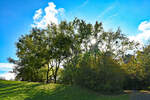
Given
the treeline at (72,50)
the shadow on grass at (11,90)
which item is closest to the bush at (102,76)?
the treeline at (72,50)

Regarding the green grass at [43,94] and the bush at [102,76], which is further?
the bush at [102,76]

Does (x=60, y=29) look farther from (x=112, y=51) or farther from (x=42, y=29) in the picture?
(x=112, y=51)

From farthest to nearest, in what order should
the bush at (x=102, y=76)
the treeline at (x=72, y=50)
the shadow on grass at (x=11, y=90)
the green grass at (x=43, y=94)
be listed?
the treeline at (x=72, y=50) → the bush at (x=102, y=76) → the shadow on grass at (x=11, y=90) → the green grass at (x=43, y=94)

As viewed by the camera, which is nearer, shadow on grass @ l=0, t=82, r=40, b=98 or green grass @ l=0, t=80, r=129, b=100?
green grass @ l=0, t=80, r=129, b=100

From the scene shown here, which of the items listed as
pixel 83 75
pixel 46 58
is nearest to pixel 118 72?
pixel 83 75

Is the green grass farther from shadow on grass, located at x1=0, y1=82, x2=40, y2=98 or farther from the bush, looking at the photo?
the bush

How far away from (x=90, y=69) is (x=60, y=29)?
50.5 feet

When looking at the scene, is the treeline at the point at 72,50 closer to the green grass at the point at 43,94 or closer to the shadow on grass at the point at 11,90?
the green grass at the point at 43,94

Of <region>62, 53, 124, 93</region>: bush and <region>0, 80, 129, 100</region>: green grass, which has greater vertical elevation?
<region>62, 53, 124, 93</region>: bush

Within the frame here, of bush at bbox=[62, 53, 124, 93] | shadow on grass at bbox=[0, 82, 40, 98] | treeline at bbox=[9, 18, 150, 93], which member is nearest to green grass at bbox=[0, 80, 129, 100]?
shadow on grass at bbox=[0, 82, 40, 98]

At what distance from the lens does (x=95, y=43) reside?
31.2m

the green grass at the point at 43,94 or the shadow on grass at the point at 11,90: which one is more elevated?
the shadow on grass at the point at 11,90

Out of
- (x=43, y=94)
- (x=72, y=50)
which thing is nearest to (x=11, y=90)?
(x=43, y=94)

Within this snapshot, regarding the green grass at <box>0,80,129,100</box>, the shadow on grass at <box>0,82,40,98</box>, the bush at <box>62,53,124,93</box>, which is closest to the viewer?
the green grass at <box>0,80,129,100</box>
